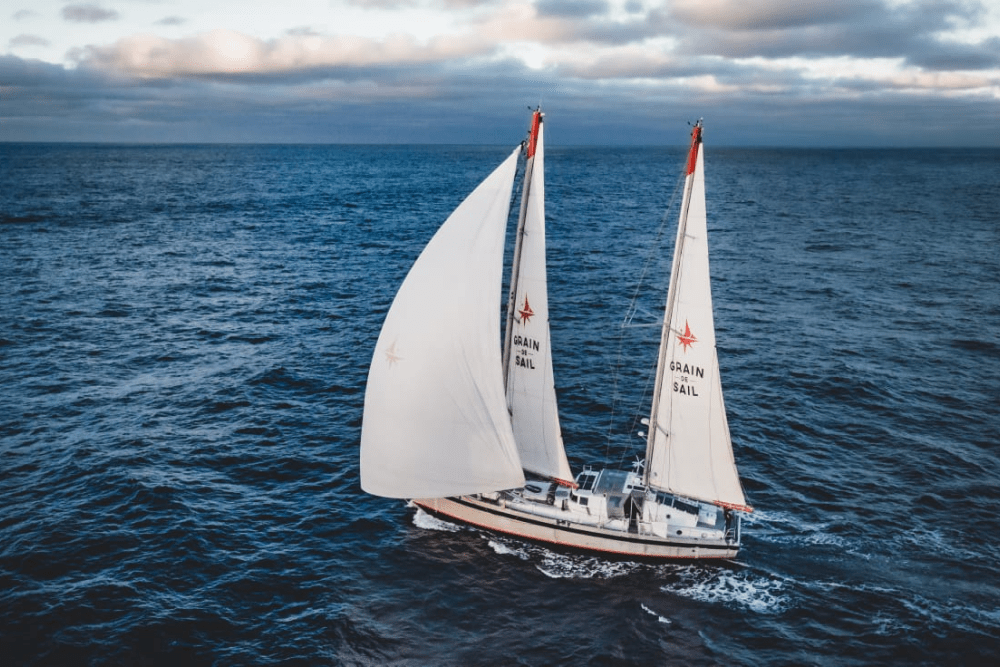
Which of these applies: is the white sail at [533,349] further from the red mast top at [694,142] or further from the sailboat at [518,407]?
the red mast top at [694,142]

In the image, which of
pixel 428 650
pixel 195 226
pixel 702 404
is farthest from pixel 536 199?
pixel 195 226


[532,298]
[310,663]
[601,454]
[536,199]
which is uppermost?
[536,199]

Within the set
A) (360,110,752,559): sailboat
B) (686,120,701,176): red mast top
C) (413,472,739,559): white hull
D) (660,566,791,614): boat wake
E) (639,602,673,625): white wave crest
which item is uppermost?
(686,120,701,176): red mast top

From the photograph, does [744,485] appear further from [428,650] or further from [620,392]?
[428,650]

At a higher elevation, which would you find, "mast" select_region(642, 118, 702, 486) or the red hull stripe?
"mast" select_region(642, 118, 702, 486)

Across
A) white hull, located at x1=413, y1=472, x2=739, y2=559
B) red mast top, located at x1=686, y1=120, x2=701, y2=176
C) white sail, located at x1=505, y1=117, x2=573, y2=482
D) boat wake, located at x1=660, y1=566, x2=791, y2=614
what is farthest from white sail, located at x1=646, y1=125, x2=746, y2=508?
white sail, located at x1=505, y1=117, x2=573, y2=482

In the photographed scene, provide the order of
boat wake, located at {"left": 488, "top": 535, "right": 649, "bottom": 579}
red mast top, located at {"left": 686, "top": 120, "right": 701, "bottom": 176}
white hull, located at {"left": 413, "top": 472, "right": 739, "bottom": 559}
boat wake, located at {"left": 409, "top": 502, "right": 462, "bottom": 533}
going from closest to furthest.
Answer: red mast top, located at {"left": 686, "top": 120, "right": 701, "bottom": 176} → white hull, located at {"left": 413, "top": 472, "right": 739, "bottom": 559} → boat wake, located at {"left": 488, "top": 535, "right": 649, "bottom": 579} → boat wake, located at {"left": 409, "top": 502, "right": 462, "bottom": 533}

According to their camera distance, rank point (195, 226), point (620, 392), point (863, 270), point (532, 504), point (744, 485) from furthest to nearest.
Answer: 1. point (195, 226)
2. point (863, 270)
3. point (620, 392)
4. point (744, 485)
5. point (532, 504)

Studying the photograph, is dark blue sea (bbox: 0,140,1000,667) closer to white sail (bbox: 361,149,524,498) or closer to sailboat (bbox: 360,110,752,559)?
sailboat (bbox: 360,110,752,559)
